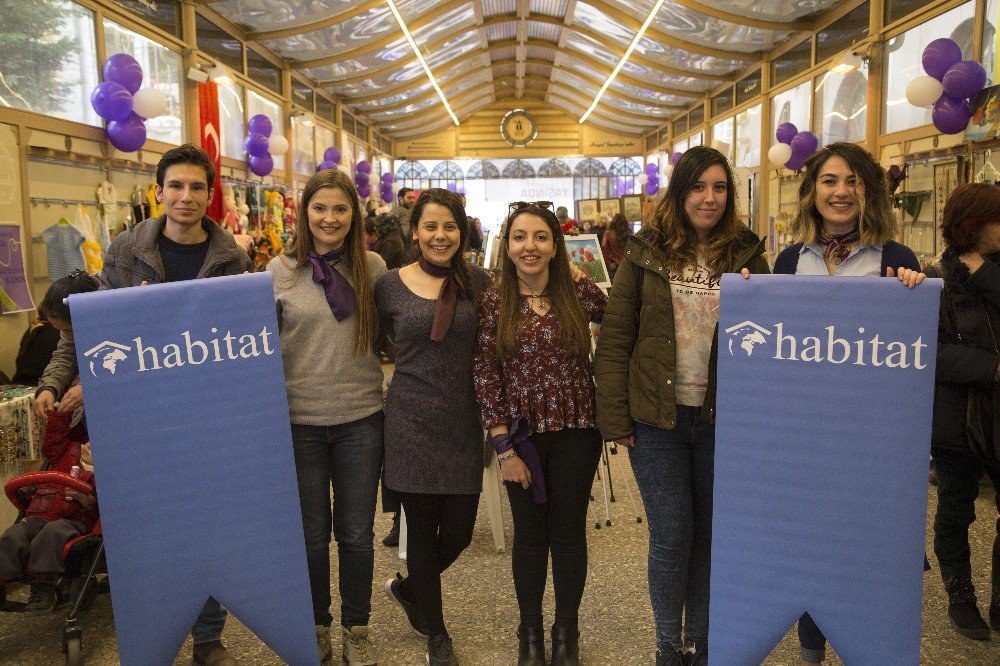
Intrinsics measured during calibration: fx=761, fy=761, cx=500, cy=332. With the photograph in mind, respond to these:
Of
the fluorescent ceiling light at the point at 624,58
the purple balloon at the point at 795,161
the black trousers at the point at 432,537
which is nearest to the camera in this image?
the black trousers at the point at 432,537

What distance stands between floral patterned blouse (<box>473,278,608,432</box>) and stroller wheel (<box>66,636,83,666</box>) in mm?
1666

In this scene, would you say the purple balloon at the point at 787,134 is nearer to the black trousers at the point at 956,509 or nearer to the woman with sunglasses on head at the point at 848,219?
the black trousers at the point at 956,509

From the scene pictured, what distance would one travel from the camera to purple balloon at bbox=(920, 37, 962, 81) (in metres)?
5.51

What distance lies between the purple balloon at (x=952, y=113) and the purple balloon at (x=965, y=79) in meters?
0.08

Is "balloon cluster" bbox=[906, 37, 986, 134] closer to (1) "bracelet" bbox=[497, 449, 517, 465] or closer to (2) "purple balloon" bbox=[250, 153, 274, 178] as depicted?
(1) "bracelet" bbox=[497, 449, 517, 465]

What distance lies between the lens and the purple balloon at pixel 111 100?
220 inches

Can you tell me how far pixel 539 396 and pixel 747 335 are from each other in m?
0.67

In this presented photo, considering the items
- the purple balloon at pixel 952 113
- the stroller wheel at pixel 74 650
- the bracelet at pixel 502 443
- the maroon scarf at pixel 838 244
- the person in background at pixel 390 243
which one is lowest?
the stroller wheel at pixel 74 650

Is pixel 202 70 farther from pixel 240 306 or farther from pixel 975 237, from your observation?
pixel 975 237

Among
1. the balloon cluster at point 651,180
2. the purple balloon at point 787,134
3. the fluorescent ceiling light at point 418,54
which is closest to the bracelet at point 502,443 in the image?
the purple balloon at point 787,134

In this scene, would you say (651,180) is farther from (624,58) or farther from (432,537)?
(432,537)

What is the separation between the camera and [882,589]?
1.84 m

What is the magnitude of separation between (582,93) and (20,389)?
53.5ft

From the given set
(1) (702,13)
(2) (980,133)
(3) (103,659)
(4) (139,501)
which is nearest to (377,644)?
(3) (103,659)
